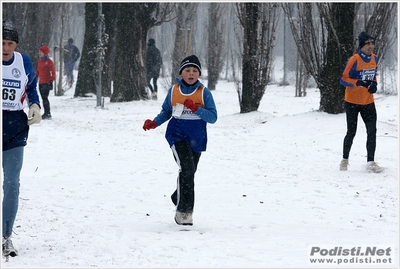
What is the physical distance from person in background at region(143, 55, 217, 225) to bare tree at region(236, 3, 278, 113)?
10.4 meters

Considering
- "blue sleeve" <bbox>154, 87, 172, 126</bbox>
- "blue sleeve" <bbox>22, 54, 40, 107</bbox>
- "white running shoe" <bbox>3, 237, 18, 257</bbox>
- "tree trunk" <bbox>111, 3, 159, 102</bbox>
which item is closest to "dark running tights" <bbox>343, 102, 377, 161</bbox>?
"blue sleeve" <bbox>154, 87, 172, 126</bbox>

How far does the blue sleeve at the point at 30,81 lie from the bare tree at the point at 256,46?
37.9ft

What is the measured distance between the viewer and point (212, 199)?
7.48 m

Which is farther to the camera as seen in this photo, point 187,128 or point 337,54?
point 337,54

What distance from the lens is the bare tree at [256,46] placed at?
1631 centimetres

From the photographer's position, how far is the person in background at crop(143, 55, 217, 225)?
6.02m

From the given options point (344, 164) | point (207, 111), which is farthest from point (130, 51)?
point (207, 111)

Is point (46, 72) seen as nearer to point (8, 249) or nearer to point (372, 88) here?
point (372, 88)

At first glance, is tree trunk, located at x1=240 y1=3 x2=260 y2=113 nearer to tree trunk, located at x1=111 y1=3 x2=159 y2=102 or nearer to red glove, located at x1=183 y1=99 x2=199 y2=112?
tree trunk, located at x1=111 y1=3 x2=159 y2=102

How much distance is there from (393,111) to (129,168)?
1010 centimetres

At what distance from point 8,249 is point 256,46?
12.3 meters

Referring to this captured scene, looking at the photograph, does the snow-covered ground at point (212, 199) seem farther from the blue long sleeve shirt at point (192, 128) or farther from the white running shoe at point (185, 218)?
the blue long sleeve shirt at point (192, 128)

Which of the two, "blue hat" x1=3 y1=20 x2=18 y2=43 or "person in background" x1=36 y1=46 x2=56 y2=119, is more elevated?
"blue hat" x1=3 y1=20 x2=18 y2=43

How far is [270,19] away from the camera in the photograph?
54.0 ft
